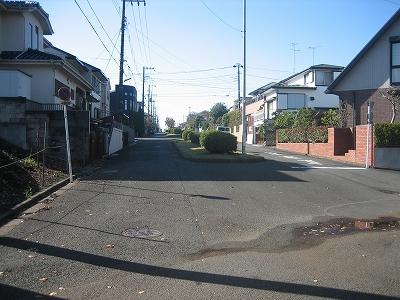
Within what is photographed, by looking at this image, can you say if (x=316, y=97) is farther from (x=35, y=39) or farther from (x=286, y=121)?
(x=35, y=39)

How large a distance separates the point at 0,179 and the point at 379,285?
9.59 meters

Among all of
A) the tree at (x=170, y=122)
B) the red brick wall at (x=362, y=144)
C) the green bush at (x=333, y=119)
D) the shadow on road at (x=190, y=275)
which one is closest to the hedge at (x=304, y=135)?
the green bush at (x=333, y=119)

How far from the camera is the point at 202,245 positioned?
7691mm

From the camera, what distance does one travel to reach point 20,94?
20969mm

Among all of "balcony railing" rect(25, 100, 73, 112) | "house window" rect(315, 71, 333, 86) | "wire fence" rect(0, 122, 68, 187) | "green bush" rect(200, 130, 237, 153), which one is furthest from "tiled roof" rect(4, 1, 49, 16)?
"house window" rect(315, 71, 333, 86)

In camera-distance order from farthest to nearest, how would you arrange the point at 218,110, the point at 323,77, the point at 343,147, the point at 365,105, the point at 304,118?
1. the point at 218,110
2. the point at 323,77
3. the point at 304,118
4. the point at 365,105
5. the point at 343,147

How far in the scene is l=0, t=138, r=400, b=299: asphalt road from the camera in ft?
18.4

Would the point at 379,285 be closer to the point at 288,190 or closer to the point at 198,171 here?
the point at 288,190

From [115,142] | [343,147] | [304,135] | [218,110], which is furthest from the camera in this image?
[218,110]

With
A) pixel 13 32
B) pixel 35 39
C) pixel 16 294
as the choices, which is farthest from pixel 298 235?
pixel 35 39

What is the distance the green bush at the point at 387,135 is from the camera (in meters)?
22.5

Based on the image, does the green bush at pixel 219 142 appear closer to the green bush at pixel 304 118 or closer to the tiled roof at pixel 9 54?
the tiled roof at pixel 9 54

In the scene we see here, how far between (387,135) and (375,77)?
8060 mm

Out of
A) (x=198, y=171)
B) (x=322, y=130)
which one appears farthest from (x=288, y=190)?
(x=322, y=130)
